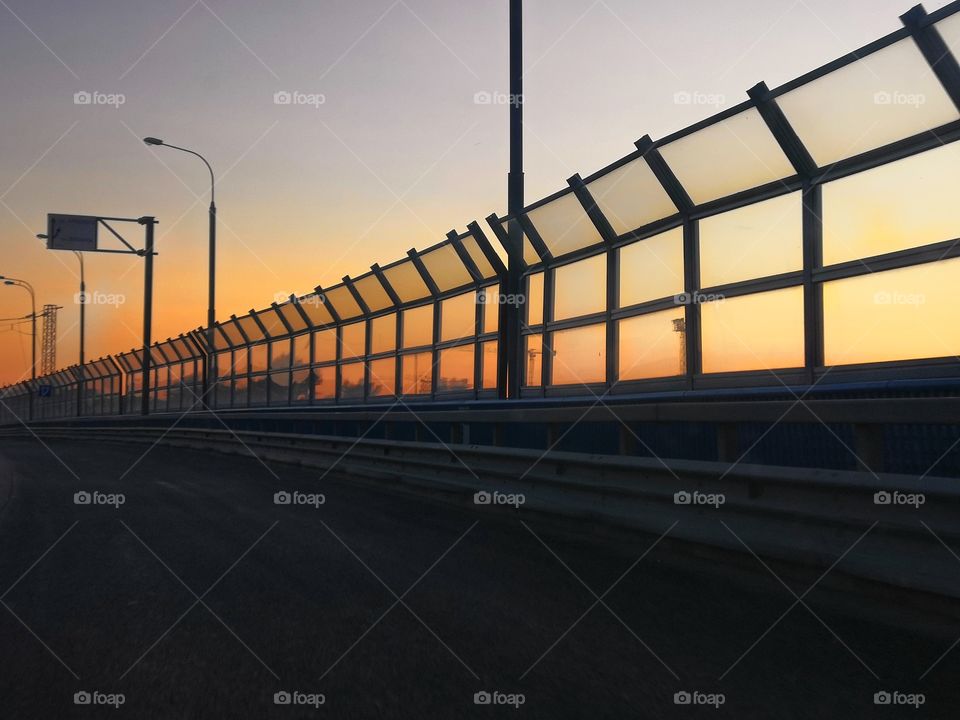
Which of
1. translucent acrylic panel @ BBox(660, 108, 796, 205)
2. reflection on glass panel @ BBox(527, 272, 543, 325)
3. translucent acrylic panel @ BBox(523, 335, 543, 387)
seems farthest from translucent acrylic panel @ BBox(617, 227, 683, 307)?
translucent acrylic panel @ BBox(523, 335, 543, 387)

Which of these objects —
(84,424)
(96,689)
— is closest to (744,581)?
(96,689)

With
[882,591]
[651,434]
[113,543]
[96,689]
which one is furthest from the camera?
[113,543]

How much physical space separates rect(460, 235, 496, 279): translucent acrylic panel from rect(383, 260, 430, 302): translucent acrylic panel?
189 cm

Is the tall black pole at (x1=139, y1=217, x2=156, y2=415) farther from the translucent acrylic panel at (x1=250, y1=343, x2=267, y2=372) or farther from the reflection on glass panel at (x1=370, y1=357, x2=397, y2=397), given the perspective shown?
the reflection on glass panel at (x1=370, y1=357, x2=397, y2=397)

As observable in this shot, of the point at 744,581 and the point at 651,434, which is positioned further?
the point at 651,434

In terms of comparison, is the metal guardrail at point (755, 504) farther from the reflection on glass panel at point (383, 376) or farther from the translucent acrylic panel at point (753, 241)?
the reflection on glass panel at point (383, 376)

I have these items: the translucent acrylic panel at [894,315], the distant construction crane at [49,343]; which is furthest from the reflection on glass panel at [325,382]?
the distant construction crane at [49,343]

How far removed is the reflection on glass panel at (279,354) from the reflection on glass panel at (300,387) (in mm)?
694

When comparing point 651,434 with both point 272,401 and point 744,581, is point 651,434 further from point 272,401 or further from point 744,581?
point 272,401

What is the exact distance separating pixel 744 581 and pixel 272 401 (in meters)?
20.2

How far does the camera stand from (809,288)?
8.71 metres

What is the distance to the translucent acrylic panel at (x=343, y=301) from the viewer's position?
19344 millimetres

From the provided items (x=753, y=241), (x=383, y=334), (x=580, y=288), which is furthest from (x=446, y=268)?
(x=753, y=241)

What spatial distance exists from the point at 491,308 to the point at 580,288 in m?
2.31
